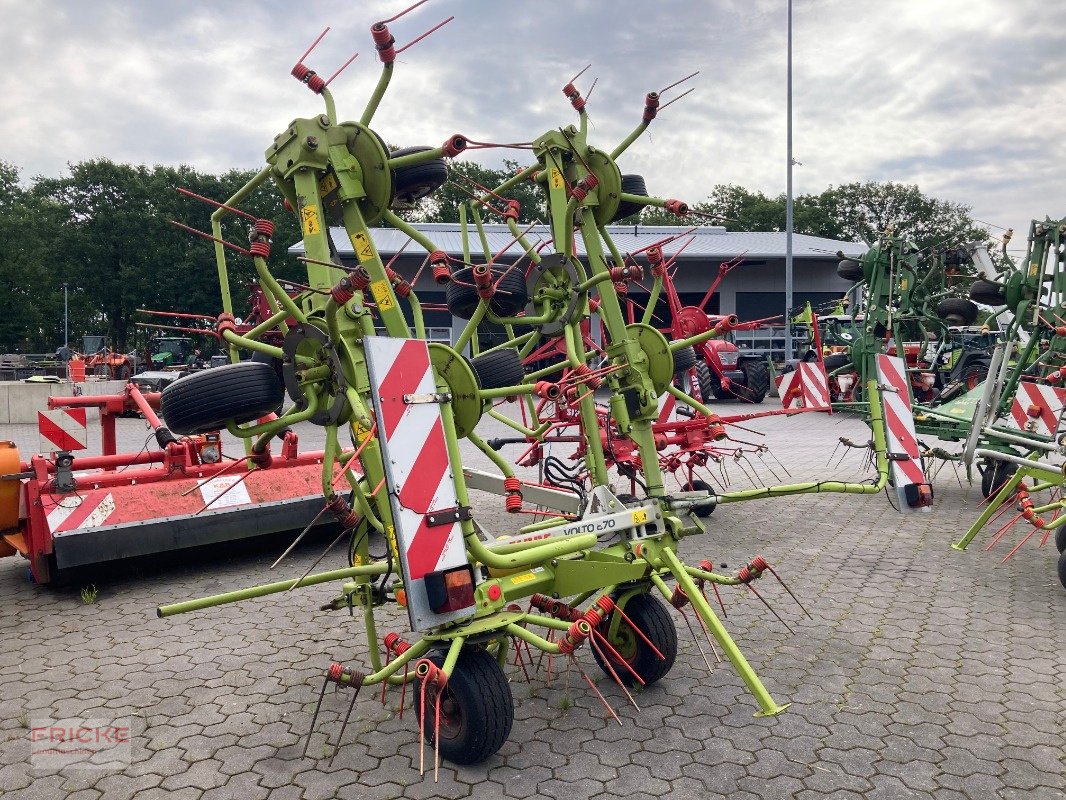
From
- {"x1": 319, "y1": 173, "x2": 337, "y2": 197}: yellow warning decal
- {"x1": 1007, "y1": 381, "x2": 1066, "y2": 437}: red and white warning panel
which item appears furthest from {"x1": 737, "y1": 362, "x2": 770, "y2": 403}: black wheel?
{"x1": 319, "y1": 173, "x2": 337, "y2": 197}: yellow warning decal

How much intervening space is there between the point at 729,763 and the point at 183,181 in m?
44.3

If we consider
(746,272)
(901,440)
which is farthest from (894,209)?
(901,440)

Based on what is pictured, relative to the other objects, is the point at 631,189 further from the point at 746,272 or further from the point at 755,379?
the point at 746,272

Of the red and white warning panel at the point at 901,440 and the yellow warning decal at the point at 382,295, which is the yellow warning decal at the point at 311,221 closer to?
the yellow warning decal at the point at 382,295

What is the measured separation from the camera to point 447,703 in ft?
10.6

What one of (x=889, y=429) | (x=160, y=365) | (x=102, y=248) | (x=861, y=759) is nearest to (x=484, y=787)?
(x=861, y=759)

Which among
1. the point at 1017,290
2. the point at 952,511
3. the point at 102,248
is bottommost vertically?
the point at 952,511

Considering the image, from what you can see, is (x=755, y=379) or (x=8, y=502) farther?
(x=755, y=379)

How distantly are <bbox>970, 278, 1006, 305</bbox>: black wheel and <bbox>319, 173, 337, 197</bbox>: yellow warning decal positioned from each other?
8.56 m

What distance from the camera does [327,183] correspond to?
373 cm

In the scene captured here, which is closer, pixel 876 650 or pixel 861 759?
pixel 861 759

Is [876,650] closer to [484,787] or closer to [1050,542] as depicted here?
[484,787]

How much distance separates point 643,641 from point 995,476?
567cm

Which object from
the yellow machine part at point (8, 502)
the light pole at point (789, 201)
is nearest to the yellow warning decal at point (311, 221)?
the yellow machine part at point (8, 502)
